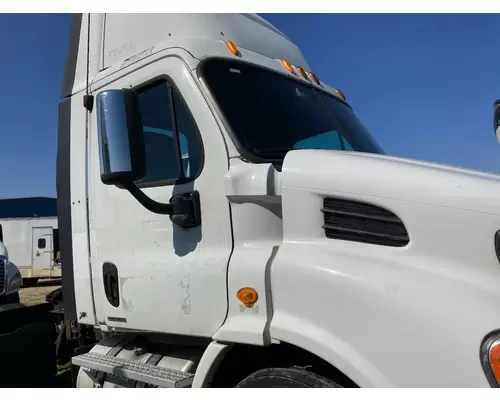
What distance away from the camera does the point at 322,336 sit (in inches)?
86.1

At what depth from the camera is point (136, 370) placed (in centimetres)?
299

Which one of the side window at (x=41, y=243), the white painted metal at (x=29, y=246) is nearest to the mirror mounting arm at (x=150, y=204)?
the white painted metal at (x=29, y=246)

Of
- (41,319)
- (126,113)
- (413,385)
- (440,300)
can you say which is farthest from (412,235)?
(41,319)

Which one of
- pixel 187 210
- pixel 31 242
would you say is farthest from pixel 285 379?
pixel 31 242

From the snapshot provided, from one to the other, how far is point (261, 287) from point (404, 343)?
72 cm

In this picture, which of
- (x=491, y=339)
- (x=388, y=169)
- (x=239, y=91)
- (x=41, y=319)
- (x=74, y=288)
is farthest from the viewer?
(x=41, y=319)

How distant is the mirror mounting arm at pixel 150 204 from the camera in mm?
2648

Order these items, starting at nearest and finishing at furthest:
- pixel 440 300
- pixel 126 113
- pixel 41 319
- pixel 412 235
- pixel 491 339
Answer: pixel 491 339 → pixel 440 300 → pixel 412 235 → pixel 126 113 → pixel 41 319

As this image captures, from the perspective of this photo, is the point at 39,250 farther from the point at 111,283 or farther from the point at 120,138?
the point at 120,138

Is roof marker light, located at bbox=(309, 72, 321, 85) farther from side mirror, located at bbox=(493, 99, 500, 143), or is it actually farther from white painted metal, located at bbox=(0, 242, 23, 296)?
white painted metal, located at bbox=(0, 242, 23, 296)

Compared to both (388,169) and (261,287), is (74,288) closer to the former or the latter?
(261,287)

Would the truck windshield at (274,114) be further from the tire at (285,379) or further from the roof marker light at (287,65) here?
the tire at (285,379)

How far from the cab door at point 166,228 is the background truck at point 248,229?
0.04ft

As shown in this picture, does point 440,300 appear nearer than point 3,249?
Yes
